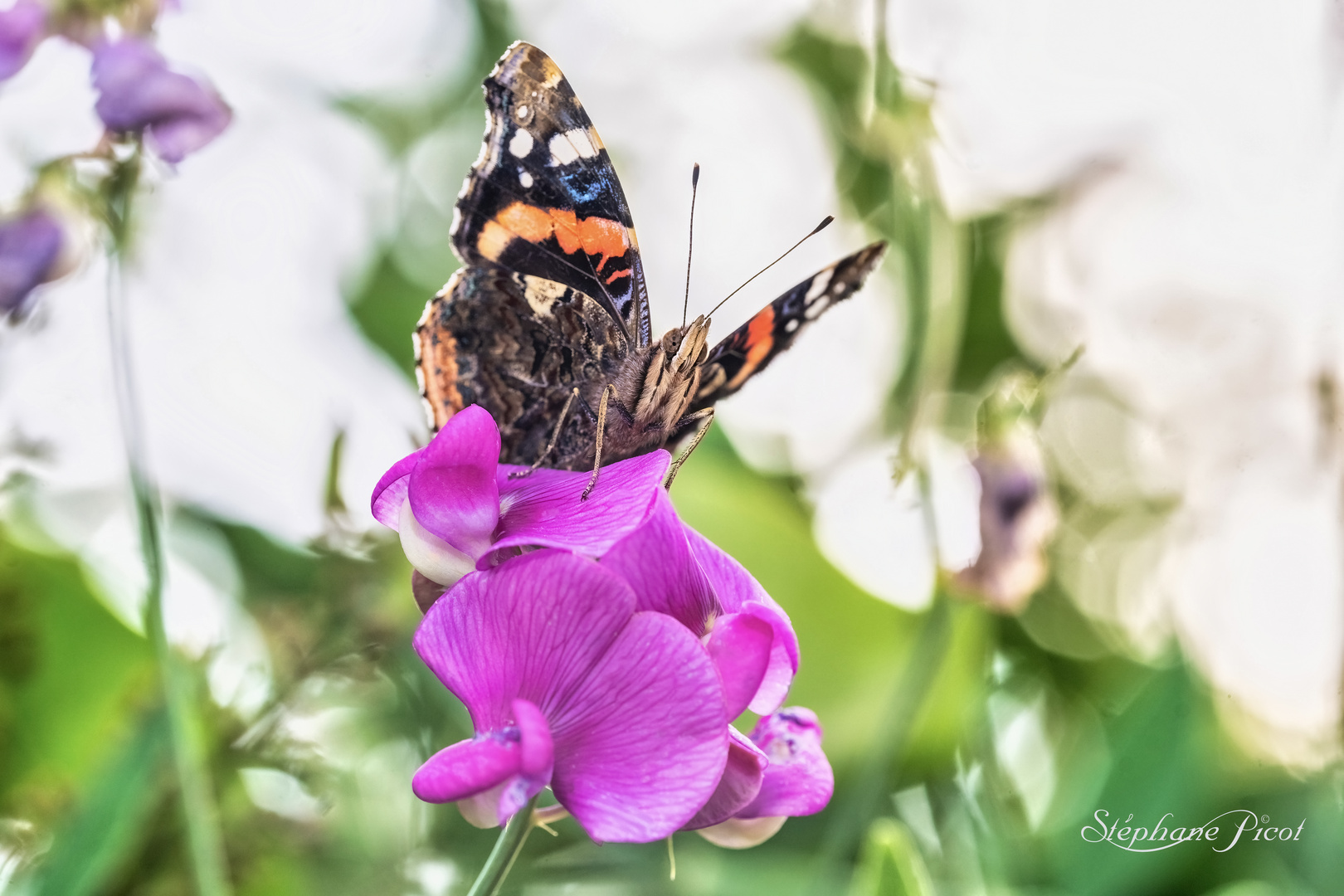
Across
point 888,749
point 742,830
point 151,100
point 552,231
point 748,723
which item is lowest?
point 748,723

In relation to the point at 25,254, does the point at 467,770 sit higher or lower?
lower

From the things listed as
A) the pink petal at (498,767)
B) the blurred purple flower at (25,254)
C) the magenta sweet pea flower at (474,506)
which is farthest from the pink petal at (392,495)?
the blurred purple flower at (25,254)

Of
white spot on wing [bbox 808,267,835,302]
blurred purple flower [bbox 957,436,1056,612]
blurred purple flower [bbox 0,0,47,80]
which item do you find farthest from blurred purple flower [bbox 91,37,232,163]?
blurred purple flower [bbox 957,436,1056,612]

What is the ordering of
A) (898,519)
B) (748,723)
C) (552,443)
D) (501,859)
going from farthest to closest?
1. (748,723)
2. (898,519)
3. (552,443)
4. (501,859)

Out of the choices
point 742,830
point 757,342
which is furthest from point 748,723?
point 742,830

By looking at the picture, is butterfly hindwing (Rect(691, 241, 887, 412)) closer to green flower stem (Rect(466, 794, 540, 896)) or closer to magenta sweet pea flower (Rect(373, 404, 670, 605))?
magenta sweet pea flower (Rect(373, 404, 670, 605))

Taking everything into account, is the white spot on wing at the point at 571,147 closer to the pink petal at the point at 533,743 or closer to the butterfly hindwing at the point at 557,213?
the butterfly hindwing at the point at 557,213

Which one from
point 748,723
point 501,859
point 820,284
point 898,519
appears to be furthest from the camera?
point 748,723

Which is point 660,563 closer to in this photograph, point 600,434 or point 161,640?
point 600,434
